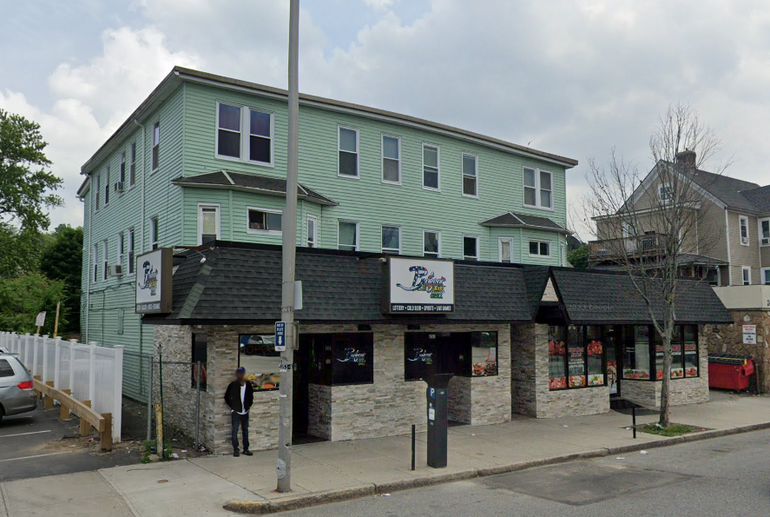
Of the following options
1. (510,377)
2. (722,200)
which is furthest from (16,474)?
(722,200)

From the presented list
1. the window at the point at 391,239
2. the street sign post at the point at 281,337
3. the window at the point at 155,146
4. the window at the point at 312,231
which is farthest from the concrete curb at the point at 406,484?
the window at the point at 155,146

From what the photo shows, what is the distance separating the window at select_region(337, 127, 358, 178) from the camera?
66.5 ft

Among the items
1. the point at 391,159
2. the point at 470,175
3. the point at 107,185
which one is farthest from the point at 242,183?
the point at 107,185

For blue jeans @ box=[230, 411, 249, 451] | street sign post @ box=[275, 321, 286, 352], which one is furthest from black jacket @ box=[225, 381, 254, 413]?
street sign post @ box=[275, 321, 286, 352]

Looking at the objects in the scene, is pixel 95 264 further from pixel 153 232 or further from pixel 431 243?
pixel 431 243

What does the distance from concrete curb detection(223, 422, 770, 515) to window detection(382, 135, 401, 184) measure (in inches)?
465

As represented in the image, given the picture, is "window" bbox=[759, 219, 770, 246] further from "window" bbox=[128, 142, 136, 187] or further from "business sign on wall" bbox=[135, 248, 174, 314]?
"business sign on wall" bbox=[135, 248, 174, 314]

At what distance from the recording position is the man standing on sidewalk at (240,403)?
38.7 feet

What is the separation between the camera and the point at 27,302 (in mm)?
34062

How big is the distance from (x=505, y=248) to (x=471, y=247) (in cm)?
147

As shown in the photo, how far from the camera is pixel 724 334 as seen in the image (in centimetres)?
2359

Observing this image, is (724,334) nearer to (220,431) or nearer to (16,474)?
(220,431)

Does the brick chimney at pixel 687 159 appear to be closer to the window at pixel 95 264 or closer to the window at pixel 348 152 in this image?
Answer: the window at pixel 348 152

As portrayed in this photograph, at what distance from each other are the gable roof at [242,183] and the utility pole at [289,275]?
24.8ft
